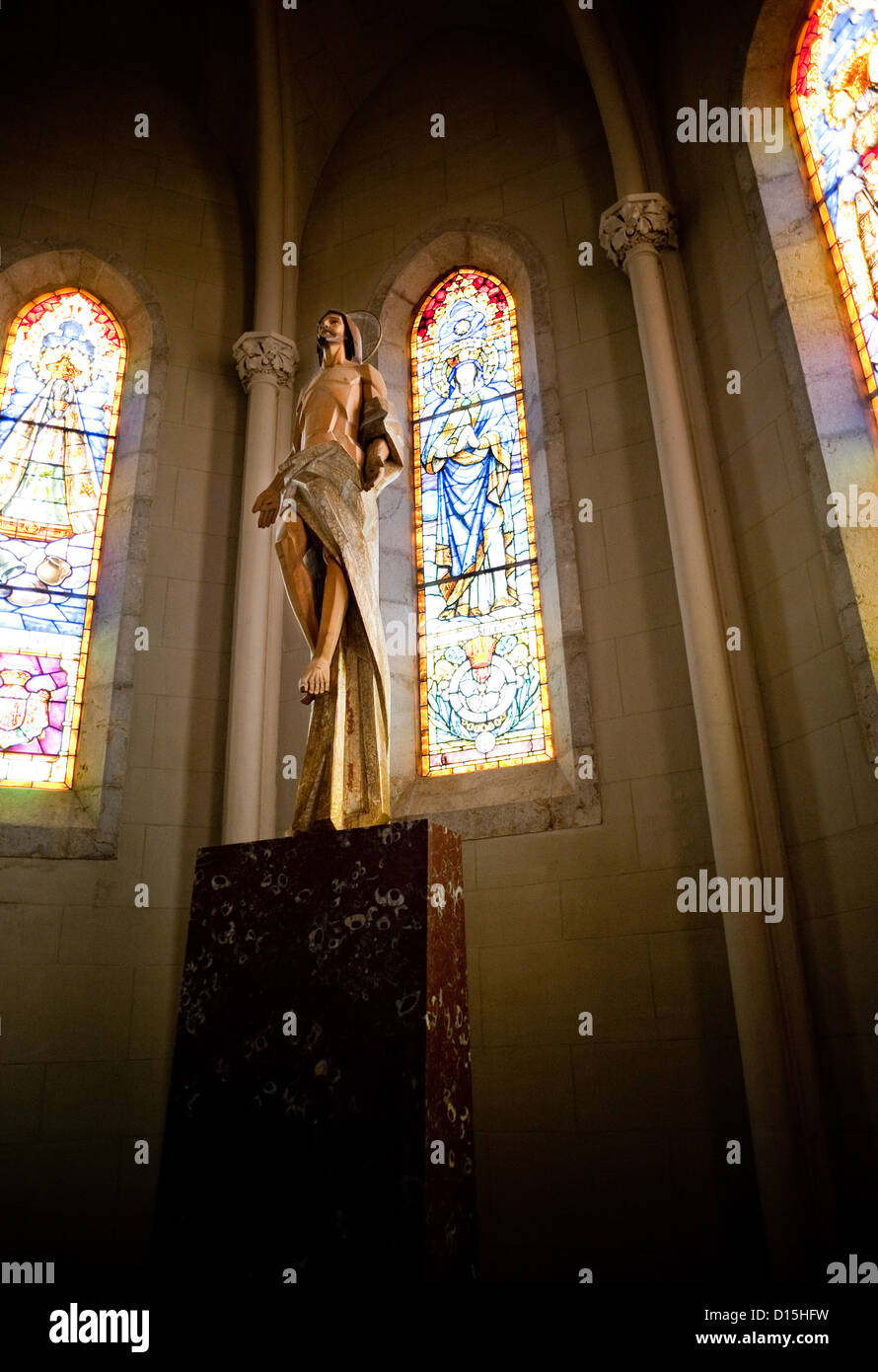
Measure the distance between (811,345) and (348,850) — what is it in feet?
13.6


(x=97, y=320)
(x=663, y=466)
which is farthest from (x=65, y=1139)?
(x=97, y=320)

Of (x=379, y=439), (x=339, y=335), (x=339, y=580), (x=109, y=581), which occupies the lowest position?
(x=339, y=580)

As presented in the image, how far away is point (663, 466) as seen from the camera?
18.6 feet

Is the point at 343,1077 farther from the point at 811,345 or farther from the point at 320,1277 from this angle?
the point at 811,345

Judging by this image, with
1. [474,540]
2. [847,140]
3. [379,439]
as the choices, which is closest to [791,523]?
[474,540]

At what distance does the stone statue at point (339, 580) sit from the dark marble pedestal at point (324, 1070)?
38 cm

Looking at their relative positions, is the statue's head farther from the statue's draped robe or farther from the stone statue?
the statue's draped robe

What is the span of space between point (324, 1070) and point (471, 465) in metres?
4.99

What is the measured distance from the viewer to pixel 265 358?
275 inches

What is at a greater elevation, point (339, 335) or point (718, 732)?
point (339, 335)

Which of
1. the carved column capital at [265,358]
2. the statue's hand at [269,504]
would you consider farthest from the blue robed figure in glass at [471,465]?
the statue's hand at [269,504]

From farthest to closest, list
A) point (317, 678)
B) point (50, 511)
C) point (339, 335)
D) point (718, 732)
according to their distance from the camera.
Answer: point (50, 511)
point (718, 732)
point (339, 335)
point (317, 678)

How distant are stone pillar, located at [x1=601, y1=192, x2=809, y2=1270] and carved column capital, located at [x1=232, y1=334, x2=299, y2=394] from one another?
2.32m

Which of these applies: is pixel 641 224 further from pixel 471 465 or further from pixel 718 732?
pixel 718 732
